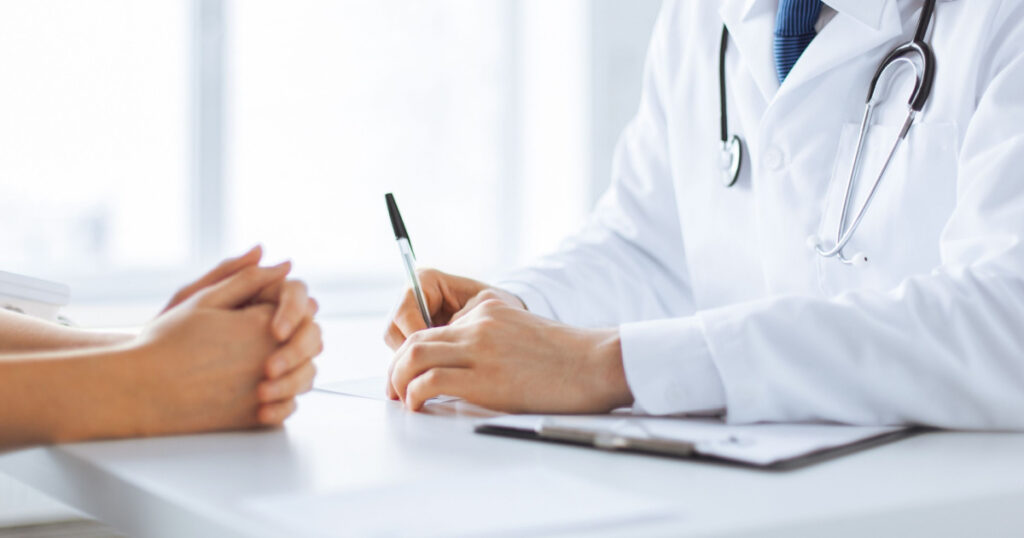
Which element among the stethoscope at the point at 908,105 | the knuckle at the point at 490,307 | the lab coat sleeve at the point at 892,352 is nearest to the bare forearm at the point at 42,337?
the knuckle at the point at 490,307

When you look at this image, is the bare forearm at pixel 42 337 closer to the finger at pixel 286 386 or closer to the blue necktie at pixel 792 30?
the finger at pixel 286 386

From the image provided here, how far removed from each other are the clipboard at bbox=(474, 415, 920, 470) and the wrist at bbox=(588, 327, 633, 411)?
1cm

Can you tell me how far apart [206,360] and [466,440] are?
0.68 feet

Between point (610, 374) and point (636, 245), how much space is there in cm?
62

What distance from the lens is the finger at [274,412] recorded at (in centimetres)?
78

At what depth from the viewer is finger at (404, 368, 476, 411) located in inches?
33.4

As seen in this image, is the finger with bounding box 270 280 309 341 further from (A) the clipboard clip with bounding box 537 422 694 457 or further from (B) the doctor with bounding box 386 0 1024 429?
(A) the clipboard clip with bounding box 537 422 694 457

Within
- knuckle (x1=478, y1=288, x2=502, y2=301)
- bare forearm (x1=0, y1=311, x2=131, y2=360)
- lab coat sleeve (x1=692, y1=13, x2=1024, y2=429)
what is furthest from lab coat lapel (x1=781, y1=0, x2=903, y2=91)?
bare forearm (x1=0, y1=311, x2=131, y2=360)

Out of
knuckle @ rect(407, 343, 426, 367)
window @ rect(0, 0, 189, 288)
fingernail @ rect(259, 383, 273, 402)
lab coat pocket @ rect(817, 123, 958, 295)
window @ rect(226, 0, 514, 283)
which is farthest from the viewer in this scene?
window @ rect(226, 0, 514, 283)

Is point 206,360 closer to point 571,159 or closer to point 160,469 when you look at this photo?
point 160,469

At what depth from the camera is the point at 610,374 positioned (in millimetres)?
835

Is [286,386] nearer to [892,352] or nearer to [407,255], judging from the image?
[407,255]

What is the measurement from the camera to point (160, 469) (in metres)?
0.64

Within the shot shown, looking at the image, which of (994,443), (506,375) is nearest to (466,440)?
(506,375)
